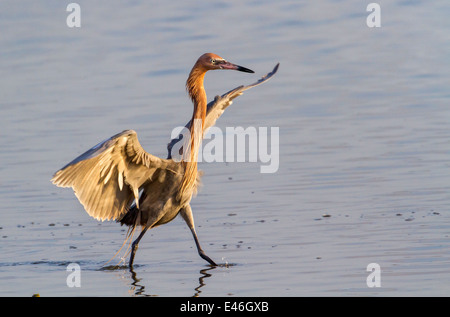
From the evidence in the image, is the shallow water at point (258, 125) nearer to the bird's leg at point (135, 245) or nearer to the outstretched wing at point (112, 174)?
the bird's leg at point (135, 245)

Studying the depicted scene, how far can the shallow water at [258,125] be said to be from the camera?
925cm

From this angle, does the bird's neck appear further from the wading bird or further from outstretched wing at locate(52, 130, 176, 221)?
outstretched wing at locate(52, 130, 176, 221)

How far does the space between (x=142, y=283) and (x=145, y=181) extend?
4.25ft

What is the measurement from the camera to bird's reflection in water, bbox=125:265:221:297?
877 centimetres

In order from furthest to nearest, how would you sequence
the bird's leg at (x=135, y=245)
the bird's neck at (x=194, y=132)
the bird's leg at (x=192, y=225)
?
the bird's neck at (x=194, y=132)
the bird's leg at (x=135, y=245)
the bird's leg at (x=192, y=225)

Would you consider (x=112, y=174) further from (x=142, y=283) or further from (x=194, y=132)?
(x=142, y=283)

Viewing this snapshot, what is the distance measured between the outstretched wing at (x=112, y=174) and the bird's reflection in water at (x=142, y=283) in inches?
29.8

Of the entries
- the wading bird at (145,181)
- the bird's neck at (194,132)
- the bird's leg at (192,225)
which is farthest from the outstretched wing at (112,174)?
the bird's leg at (192,225)

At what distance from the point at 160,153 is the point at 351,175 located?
9.37 ft

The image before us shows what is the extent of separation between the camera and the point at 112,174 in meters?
9.59

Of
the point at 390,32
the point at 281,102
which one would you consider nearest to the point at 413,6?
the point at 390,32

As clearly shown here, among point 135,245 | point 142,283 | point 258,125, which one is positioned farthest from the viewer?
point 258,125

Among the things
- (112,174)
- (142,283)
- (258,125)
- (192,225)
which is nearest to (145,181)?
(112,174)
